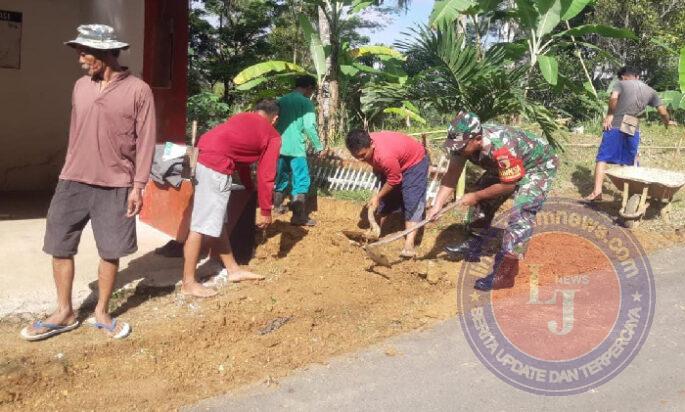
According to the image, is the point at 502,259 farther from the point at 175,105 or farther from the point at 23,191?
the point at 23,191

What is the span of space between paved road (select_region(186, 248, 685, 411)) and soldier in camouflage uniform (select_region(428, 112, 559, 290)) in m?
1.21

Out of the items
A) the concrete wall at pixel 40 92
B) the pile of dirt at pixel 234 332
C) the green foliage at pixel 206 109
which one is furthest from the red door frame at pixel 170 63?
the green foliage at pixel 206 109

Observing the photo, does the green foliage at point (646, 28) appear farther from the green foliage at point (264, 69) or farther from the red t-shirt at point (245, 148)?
the red t-shirt at point (245, 148)

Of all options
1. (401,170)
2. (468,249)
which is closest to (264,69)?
(401,170)

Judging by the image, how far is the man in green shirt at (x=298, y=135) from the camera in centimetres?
675

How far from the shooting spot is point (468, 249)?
6160mm

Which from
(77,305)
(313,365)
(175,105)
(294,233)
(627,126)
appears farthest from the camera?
(627,126)

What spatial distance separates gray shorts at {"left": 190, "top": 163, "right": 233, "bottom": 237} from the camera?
4.68 m

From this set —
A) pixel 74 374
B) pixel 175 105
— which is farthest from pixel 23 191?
pixel 74 374

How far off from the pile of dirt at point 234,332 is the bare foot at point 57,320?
84 mm

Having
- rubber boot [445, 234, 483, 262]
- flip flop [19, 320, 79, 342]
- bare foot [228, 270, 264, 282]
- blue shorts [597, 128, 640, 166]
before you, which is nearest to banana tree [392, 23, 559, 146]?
blue shorts [597, 128, 640, 166]

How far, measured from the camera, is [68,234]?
3.92 metres

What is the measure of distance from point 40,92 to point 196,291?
4.42m

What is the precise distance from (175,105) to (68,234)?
11.1 feet
